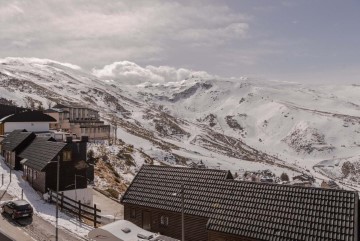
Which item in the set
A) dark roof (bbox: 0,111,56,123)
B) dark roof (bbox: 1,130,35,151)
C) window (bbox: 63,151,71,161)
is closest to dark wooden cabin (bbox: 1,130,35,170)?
dark roof (bbox: 1,130,35,151)

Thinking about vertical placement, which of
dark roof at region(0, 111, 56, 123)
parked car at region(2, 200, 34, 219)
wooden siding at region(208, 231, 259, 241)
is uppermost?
dark roof at region(0, 111, 56, 123)

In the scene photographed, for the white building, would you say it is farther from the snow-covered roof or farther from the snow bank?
the snow-covered roof

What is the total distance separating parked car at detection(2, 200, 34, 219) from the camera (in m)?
36.3

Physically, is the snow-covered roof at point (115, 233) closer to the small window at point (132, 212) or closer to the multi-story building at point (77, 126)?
the small window at point (132, 212)

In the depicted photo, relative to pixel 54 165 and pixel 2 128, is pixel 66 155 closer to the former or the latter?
pixel 54 165

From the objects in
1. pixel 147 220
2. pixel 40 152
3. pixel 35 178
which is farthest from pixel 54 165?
pixel 147 220

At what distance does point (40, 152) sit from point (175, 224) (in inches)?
922

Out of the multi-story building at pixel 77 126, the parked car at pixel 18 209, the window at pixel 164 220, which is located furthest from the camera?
the multi-story building at pixel 77 126

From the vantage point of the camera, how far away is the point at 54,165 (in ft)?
147

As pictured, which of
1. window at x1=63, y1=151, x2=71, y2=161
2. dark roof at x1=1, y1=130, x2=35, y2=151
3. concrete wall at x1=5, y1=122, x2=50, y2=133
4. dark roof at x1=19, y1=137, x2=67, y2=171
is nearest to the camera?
dark roof at x1=19, y1=137, x2=67, y2=171

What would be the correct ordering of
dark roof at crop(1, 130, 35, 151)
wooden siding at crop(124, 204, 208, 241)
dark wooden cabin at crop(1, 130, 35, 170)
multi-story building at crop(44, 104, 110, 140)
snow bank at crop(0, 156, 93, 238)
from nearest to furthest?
1. wooden siding at crop(124, 204, 208, 241)
2. snow bank at crop(0, 156, 93, 238)
3. dark wooden cabin at crop(1, 130, 35, 170)
4. dark roof at crop(1, 130, 35, 151)
5. multi-story building at crop(44, 104, 110, 140)

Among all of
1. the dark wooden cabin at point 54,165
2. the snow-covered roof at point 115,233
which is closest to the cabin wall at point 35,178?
the dark wooden cabin at point 54,165

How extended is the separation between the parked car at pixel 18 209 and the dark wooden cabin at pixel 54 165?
6.91 metres

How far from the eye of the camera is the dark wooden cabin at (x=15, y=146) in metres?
53.6
